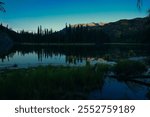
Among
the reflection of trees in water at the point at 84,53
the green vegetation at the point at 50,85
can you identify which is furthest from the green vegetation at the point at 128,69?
the reflection of trees in water at the point at 84,53

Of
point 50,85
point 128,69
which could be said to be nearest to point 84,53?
point 128,69

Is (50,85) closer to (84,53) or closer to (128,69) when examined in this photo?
(128,69)

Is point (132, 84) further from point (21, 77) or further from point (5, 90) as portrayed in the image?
point (5, 90)

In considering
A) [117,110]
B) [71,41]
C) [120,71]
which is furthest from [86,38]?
[117,110]

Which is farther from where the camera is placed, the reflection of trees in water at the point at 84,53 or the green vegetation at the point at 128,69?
the reflection of trees in water at the point at 84,53

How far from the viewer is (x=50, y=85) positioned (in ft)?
54.5

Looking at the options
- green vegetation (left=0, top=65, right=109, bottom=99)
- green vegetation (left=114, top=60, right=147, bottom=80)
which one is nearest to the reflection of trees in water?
green vegetation (left=114, top=60, right=147, bottom=80)

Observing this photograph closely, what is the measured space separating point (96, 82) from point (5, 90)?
763cm

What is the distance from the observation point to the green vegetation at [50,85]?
14.6 meters

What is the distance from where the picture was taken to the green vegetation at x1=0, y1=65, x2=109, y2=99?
14.6 meters

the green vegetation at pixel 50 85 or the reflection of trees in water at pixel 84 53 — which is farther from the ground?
the green vegetation at pixel 50 85

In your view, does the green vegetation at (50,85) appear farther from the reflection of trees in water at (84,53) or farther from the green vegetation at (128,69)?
the reflection of trees in water at (84,53)

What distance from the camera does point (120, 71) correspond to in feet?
81.6

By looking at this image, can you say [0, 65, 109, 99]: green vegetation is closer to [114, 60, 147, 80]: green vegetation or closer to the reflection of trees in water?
[114, 60, 147, 80]: green vegetation
